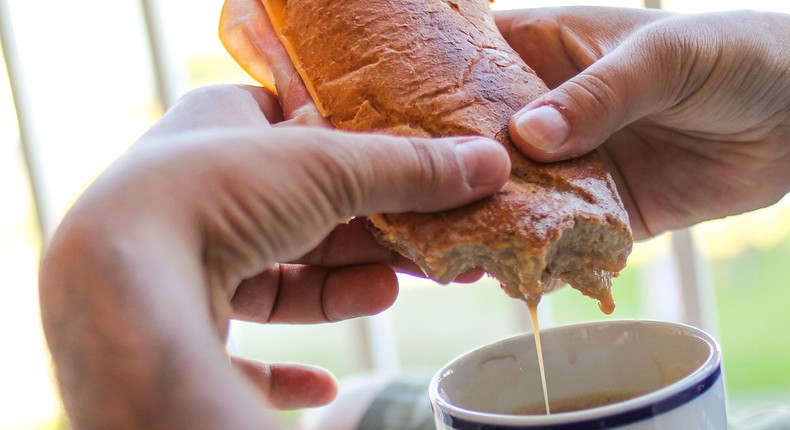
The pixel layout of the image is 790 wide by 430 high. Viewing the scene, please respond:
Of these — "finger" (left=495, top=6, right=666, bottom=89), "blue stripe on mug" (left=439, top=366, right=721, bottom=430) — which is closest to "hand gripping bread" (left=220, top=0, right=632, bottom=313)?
"blue stripe on mug" (left=439, top=366, right=721, bottom=430)

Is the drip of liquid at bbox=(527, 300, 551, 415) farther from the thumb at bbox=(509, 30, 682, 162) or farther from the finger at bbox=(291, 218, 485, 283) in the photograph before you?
the finger at bbox=(291, 218, 485, 283)

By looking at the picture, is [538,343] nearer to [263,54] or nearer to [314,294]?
[314,294]

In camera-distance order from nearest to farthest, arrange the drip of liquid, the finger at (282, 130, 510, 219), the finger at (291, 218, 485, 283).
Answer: the finger at (282, 130, 510, 219), the drip of liquid, the finger at (291, 218, 485, 283)

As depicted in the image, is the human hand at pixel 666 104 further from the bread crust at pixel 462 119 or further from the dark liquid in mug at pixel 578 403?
the dark liquid in mug at pixel 578 403

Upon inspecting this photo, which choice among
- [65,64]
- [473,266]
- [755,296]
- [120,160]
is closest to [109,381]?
[120,160]

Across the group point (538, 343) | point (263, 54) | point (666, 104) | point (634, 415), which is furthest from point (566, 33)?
point (634, 415)
